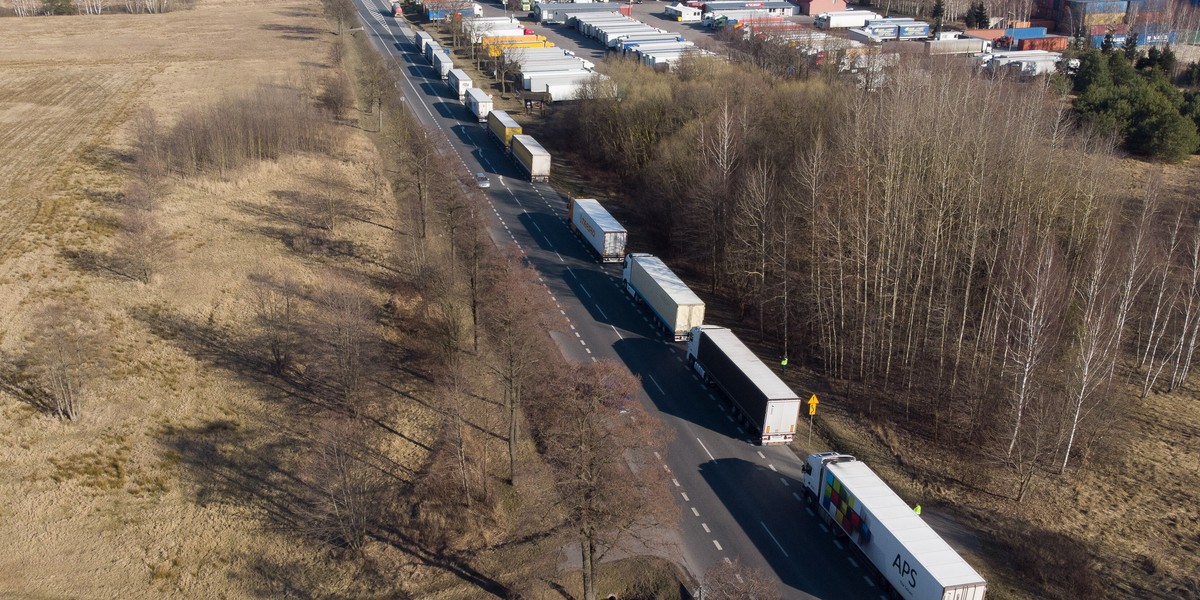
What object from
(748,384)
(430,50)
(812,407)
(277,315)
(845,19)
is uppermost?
(845,19)

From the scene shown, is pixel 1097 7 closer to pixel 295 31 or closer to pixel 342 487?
pixel 295 31

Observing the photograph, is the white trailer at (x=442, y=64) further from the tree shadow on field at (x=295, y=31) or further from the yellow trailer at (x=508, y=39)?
the tree shadow on field at (x=295, y=31)

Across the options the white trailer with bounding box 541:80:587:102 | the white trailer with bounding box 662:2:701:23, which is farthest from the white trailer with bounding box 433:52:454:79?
the white trailer with bounding box 662:2:701:23

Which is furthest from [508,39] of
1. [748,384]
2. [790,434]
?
[790,434]

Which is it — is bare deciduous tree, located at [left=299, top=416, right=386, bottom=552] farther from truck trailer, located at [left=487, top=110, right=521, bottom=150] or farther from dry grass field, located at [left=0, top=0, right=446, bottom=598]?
truck trailer, located at [left=487, top=110, right=521, bottom=150]

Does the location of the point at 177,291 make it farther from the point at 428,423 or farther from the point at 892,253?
the point at 892,253

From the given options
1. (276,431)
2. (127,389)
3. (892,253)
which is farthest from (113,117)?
(892,253)

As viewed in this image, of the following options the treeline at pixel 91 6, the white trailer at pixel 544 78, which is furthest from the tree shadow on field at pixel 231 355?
the treeline at pixel 91 6
